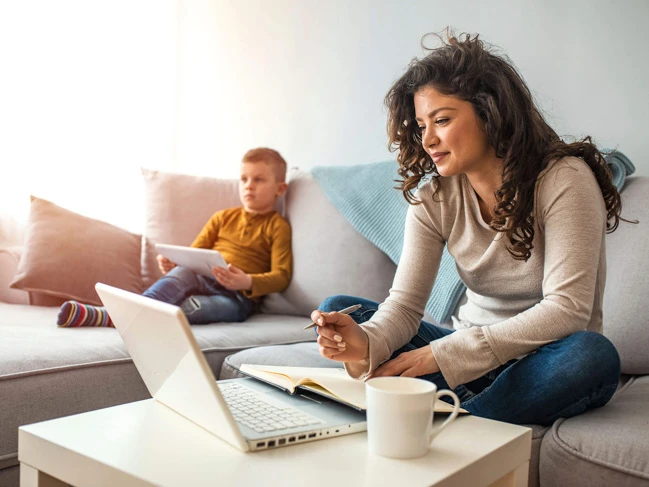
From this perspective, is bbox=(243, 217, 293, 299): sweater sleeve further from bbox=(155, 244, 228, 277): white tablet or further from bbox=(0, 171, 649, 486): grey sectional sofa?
bbox=(155, 244, 228, 277): white tablet

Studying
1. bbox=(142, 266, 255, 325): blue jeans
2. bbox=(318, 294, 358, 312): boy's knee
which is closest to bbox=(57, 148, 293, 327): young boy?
bbox=(142, 266, 255, 325): blue jeans

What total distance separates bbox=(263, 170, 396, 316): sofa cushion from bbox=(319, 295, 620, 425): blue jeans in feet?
2.81

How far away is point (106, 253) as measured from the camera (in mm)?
2107

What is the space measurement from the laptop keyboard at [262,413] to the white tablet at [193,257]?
0.92 m

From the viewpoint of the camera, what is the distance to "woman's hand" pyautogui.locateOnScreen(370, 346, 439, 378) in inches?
43.8

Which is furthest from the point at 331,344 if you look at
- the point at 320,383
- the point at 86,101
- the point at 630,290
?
the point at 86,101

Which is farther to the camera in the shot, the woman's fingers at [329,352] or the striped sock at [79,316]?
the striped sock at [79,316]

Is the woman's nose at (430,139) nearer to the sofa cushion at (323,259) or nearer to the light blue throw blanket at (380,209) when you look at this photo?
the light blue throw blanket at (380,209)

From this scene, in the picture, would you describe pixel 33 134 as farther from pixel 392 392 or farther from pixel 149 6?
pixel 392 392

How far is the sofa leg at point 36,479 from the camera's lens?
829 millimetres

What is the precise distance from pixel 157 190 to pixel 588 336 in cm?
160

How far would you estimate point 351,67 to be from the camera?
2482mm

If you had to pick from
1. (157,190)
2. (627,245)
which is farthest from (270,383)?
(157,190)

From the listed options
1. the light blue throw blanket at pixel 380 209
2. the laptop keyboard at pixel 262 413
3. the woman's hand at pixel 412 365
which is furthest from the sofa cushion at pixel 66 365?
the woman's hand at pixel 412 365
